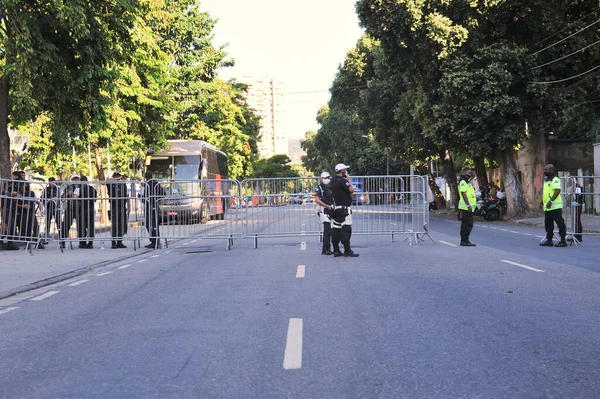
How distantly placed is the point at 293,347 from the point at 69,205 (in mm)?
11987

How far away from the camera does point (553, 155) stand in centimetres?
3872

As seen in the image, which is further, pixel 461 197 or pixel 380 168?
pixel 380 168

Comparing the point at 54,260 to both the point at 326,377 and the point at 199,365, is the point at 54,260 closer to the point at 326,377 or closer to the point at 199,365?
the point at 199,365

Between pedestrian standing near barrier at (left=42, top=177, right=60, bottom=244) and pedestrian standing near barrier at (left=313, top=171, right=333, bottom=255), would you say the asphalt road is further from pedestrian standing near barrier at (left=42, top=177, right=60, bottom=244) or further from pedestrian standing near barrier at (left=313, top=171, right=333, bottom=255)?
pedestrian standing near barrier at (left=42, top=177, right=60, bottom=244)

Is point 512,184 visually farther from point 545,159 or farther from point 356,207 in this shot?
point 356,207

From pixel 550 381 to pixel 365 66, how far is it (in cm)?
3720

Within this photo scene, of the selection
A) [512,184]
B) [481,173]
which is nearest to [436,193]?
[481,173]

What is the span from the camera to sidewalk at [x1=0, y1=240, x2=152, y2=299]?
9930 mm

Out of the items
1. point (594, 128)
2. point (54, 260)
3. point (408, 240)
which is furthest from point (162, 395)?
point (594, 128)

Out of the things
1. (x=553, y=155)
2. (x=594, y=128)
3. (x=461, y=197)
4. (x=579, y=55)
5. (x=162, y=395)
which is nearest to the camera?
(x=162, y=395)

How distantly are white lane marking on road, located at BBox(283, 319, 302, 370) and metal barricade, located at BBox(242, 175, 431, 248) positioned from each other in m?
9.68

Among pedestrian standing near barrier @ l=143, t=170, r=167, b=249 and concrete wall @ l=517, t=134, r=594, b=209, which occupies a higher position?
concrete wall @ l=517, t=134, r=594, b=209

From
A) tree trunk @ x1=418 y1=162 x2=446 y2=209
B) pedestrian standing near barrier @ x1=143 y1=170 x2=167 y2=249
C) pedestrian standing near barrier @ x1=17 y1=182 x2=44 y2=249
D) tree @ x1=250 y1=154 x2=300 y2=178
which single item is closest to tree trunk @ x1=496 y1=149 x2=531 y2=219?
tree trunk @ x1=418 y1=162 x2=446 y2=209

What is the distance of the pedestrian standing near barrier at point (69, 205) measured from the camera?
15773 millimetres
